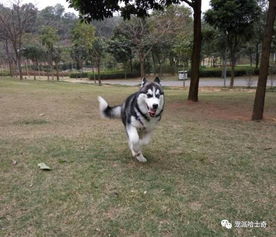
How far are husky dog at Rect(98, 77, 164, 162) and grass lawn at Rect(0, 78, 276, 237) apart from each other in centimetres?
43

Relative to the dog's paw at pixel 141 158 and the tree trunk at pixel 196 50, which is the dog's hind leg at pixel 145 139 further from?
the tree trunk at pixel 196 50

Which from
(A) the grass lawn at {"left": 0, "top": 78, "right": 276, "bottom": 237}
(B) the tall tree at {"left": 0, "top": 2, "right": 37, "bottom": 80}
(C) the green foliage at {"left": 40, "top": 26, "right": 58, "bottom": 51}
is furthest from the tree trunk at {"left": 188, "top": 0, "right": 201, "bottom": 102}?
(C) the green foliage at {"left": 40, "top": 26, "right": 58, "bottom": 51}

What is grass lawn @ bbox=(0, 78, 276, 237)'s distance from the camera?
291 cm

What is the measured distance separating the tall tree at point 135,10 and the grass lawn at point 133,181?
465cm

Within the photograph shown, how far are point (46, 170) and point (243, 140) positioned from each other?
3820 mm

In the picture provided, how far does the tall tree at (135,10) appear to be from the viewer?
33.3 ft

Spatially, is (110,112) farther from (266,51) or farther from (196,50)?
(196,50)

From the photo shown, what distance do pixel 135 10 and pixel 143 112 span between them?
8826 millimetres

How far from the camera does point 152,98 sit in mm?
3750

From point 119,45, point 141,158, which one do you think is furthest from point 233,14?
point 119,45

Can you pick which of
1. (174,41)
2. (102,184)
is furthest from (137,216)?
(174,41)

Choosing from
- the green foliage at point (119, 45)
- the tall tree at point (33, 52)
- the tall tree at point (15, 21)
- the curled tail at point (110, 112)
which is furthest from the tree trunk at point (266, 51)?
the tall tree at point (33, 52)

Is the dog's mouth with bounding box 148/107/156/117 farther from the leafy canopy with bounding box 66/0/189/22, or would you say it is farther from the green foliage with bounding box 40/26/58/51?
the green foliage with bounding box 40/26/58/51

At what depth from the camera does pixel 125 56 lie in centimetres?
3747
